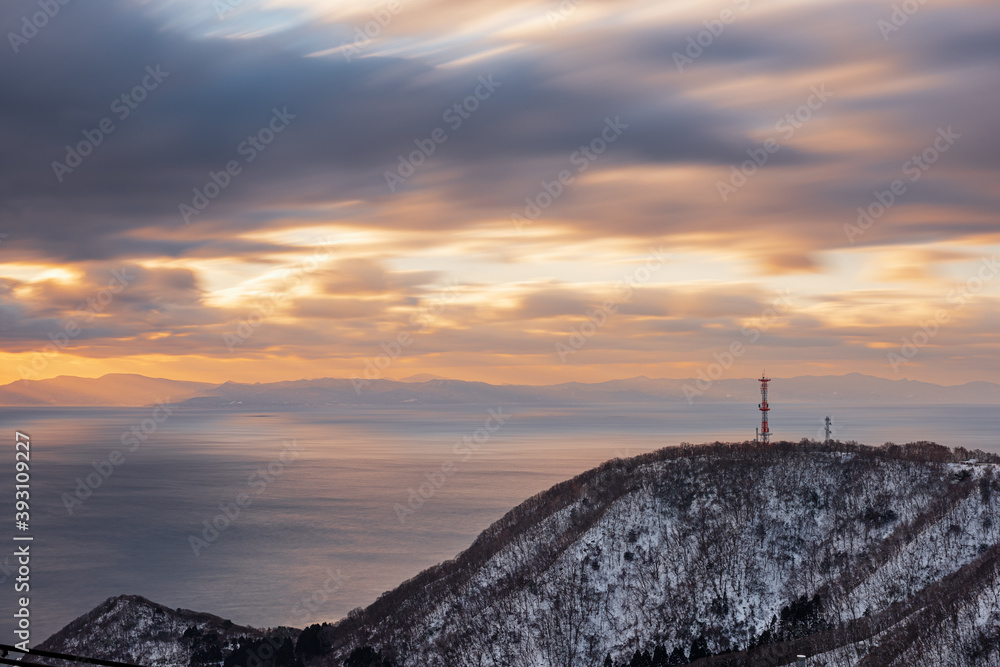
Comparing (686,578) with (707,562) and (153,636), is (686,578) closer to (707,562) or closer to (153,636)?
(707,562)

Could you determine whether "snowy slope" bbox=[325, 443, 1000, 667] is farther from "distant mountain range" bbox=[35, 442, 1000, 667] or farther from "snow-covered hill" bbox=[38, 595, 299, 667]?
"snow-covered hill" bbox=[38, 595, 299, 667]

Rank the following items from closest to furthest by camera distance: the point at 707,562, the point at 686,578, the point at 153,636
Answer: the point at 686,578, the point at 707,562, the point at 153,636

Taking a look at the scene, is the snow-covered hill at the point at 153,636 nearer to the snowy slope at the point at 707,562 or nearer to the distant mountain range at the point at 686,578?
the distant mountain range at the point at 686,578

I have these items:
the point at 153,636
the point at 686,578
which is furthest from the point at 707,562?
the point at 153,636

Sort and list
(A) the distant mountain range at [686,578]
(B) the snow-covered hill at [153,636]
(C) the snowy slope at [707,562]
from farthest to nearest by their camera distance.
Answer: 1. (B) the snow-covered hill at [153,636]
2. (C) the snowy slope at [707,562]
3. (A) the distant mountain range at [686,578]

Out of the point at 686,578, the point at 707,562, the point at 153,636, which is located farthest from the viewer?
the point at 153,636

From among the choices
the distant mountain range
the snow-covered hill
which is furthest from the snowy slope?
the snow-covered hill

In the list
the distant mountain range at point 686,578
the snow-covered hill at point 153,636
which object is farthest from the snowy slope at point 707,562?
the snow-covered hill at point 153,636

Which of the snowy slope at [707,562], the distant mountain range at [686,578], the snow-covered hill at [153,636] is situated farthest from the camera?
the snow-covered hill at [153,636]
